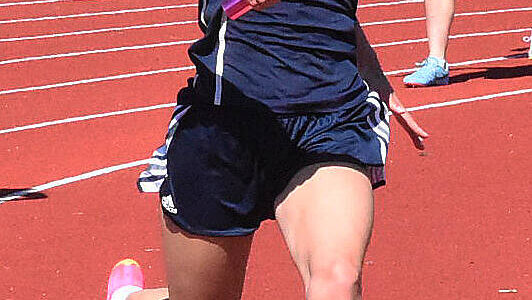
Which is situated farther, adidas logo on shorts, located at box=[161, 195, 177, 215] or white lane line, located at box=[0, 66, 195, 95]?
white lane line, located at box=[0, 66, 195, 95]

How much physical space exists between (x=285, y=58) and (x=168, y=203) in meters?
0.51

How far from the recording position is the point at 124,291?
436 centimetres

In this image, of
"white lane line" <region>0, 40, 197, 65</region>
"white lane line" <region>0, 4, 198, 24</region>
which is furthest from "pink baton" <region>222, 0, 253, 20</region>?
"white lane line" <region>0, 4, 198, 24</region>

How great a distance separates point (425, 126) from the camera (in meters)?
8.03

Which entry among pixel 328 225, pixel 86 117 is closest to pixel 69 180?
pixel 86 117

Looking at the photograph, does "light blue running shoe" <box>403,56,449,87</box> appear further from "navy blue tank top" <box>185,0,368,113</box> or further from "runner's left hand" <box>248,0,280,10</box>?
"runner's left hand" <box>248,0,280,10</box>

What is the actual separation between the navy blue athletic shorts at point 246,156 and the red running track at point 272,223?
188 cm

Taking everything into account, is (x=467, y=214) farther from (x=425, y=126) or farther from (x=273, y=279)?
(x=425, y=126)

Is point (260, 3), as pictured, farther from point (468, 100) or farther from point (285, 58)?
point (468, 100)

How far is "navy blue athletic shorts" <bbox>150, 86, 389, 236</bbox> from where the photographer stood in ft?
10.2

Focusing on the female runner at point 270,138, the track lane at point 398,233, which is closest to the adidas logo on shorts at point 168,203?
the female runner at point 270,138

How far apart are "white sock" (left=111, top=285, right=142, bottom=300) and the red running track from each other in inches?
27.4

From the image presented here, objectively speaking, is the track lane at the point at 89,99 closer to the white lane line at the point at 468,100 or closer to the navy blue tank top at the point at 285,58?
the white lane line at the point at 468,100

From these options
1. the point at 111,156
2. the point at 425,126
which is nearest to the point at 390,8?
the point at 425,126
